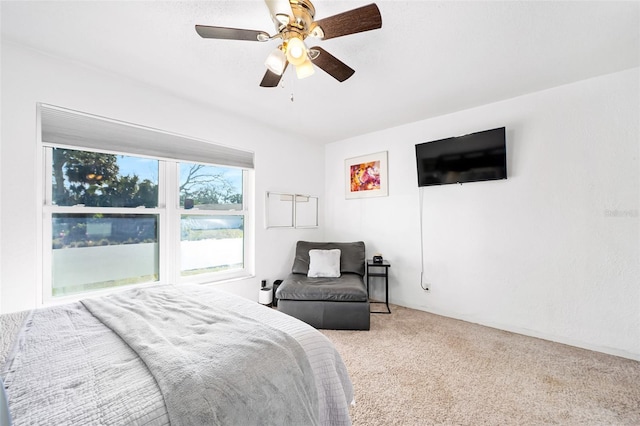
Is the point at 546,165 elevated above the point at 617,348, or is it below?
above

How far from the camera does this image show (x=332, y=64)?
1.76 m

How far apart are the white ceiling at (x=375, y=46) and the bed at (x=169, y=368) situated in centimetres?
181

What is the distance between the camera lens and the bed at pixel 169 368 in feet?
2.50

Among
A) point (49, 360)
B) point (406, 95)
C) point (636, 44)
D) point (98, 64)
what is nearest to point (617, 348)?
point (636, 44)

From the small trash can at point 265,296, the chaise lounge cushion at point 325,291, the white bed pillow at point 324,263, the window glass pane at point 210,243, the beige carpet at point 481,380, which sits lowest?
the beige carpet at point 481,380

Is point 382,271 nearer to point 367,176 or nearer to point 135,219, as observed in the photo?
point 367,176

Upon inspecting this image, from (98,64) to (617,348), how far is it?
5.05 metres

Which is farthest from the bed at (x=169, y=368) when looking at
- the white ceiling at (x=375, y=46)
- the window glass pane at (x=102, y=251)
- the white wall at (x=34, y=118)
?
the white ceiling at (x=375, y=46)

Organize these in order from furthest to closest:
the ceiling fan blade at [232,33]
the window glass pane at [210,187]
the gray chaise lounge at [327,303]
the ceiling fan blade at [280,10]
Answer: the window glass pane at [210,187]
the gray chaise lounge at [327,303]
the ceiling fan blade at [232,33]
the ceiling fan blade at [280,10]

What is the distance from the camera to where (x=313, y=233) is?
4.33 m

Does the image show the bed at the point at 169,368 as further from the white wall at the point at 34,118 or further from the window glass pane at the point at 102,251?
the window glass pane at the point at 102,251

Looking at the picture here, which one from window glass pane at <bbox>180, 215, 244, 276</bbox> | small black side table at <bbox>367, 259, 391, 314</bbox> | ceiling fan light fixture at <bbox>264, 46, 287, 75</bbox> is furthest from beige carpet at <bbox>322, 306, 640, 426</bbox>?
ceiling fan light fixture at <bbox>264, 46, 287, 75</bbox>

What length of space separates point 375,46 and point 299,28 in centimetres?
74

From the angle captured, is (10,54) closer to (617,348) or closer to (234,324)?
(234,324)
